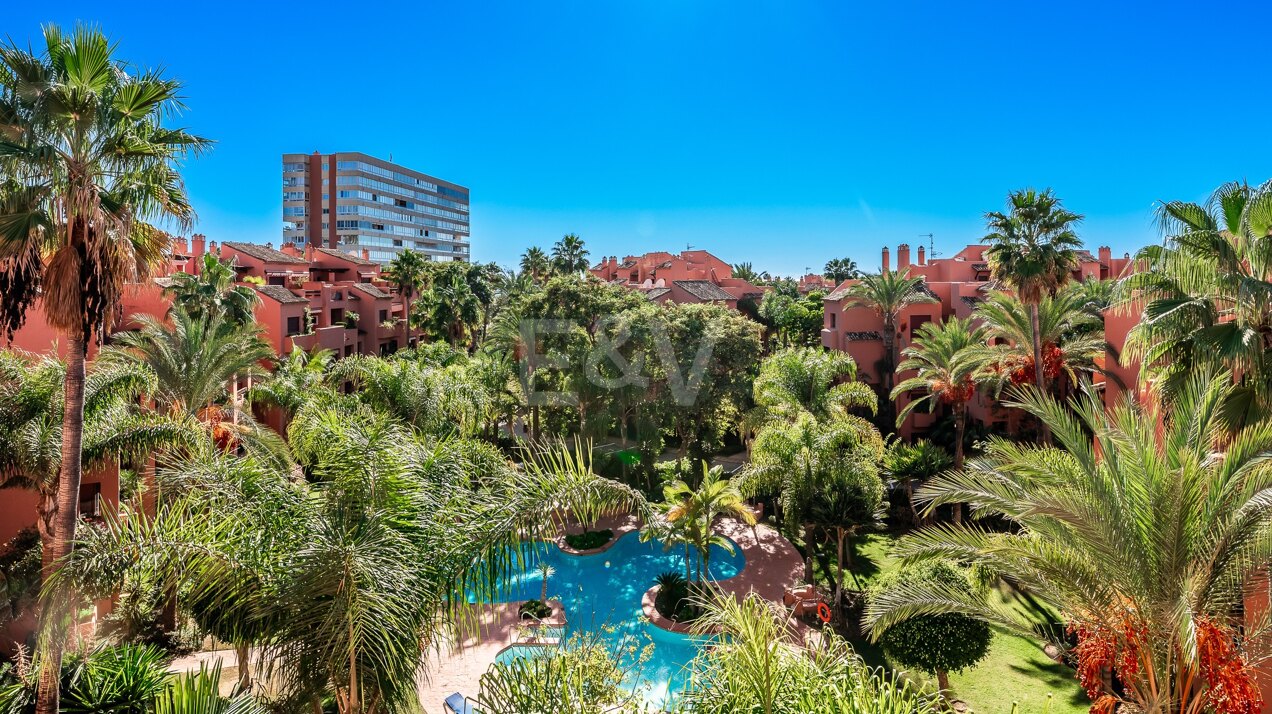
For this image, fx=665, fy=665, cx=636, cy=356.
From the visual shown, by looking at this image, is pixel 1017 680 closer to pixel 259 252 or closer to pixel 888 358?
pixel 888 358

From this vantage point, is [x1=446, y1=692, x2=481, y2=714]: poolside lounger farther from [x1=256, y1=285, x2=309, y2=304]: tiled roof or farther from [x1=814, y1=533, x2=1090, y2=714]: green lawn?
[x1=256, y1=285, x2=309, y2=304]: tiled roof

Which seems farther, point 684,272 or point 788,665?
point 684,272

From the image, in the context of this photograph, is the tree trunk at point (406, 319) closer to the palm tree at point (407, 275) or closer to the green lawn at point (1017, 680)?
the palm tree at point (407, 275)

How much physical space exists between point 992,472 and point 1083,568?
130 cm

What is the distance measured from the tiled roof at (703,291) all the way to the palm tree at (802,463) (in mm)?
32407

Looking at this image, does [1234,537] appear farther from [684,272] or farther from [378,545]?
[684,272]

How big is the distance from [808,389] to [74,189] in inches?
734

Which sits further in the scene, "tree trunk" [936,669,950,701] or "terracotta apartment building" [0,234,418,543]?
"terracotta apartment building" [0,234,418,543]

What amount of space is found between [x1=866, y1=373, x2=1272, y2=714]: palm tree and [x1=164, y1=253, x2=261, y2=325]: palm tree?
943 inches

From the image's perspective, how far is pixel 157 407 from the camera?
1766cm

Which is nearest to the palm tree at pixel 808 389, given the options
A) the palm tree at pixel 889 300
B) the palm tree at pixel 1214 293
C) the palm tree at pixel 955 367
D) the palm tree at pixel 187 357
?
the palm tree at pixel 955 367

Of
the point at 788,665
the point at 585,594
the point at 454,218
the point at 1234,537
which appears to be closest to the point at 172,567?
the point at 788,665

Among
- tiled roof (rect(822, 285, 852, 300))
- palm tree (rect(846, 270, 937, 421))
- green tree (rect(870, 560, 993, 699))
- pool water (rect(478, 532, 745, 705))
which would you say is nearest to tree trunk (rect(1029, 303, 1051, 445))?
green tree (rect(870, 560, 993, 699))

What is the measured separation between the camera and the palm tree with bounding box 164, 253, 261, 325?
23422mm
